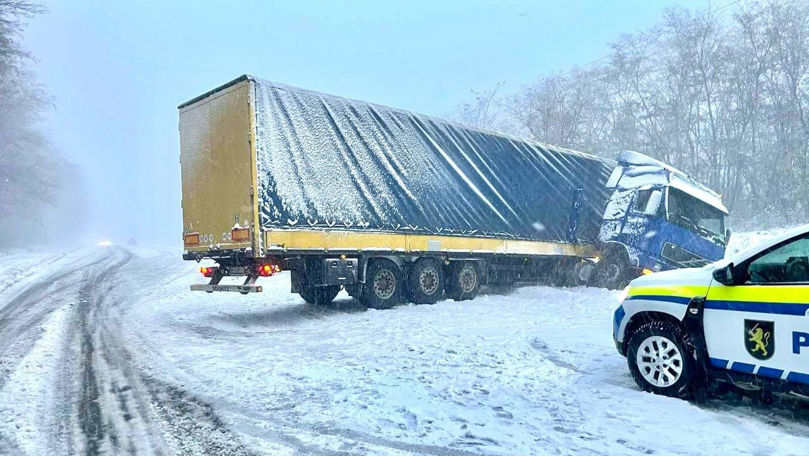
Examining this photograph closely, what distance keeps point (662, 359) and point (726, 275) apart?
917 mm

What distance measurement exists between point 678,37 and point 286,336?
31.3 m

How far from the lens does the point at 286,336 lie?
7691 millimetres

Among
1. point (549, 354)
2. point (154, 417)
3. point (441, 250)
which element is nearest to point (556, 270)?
point (441, 250)

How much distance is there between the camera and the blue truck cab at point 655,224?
41.4ft

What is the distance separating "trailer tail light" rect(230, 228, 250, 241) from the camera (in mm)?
7945

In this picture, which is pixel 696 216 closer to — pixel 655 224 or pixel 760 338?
pixel 655 224

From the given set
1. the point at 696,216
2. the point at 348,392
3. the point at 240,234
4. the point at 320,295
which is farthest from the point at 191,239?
the point at 696,216

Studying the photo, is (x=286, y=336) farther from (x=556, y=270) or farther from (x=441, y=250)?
(x=556, y=270)

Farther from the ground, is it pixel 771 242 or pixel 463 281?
pixel 771 242

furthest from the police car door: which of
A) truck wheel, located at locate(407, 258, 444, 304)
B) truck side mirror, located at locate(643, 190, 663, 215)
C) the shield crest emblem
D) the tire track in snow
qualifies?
truck side mirror, located at locate(643, 190, 663, 215)

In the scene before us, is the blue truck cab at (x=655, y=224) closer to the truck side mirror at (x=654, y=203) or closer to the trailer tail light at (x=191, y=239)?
the truck side mirror at (x=654, y=203)

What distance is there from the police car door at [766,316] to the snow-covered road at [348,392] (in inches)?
17.8

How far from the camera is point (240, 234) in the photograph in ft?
26.5

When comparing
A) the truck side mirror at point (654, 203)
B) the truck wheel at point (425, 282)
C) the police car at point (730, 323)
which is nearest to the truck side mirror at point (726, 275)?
the police car at point (730, 323)
